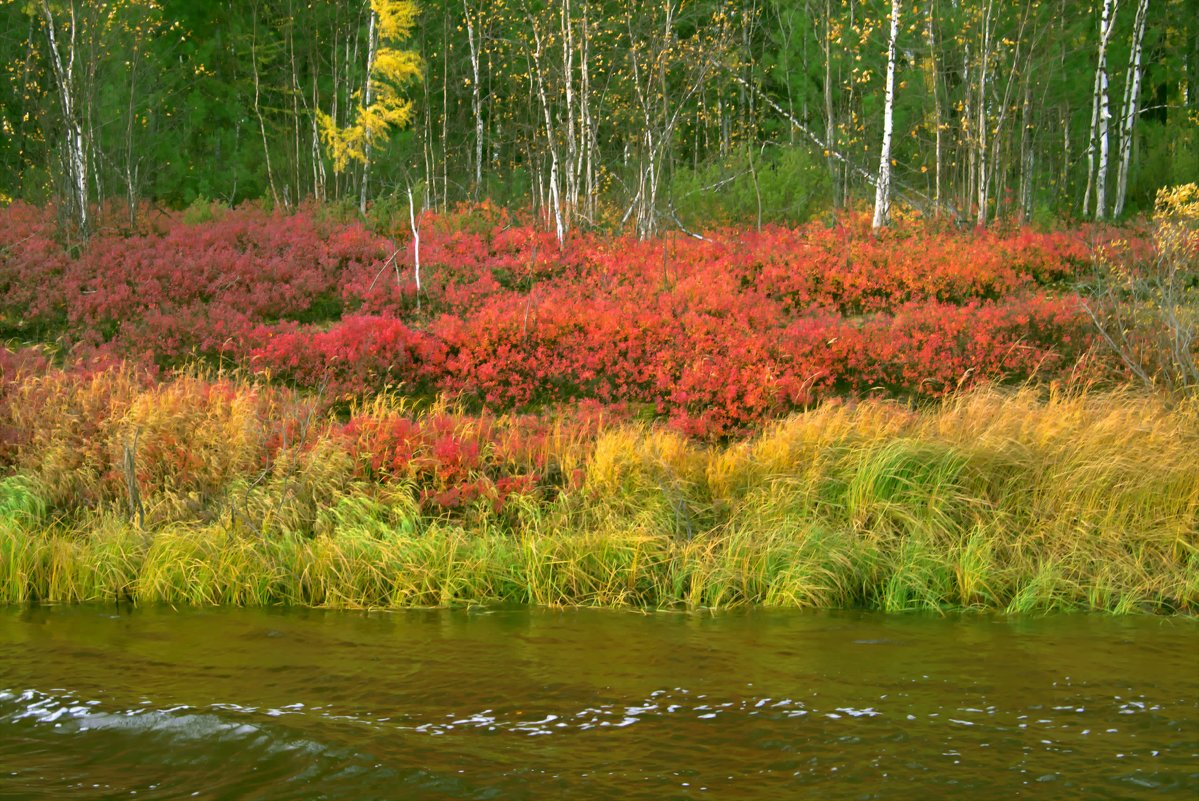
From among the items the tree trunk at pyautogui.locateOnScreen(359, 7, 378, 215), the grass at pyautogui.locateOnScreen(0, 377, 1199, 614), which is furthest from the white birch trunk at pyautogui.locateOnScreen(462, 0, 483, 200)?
the grass at pyautogui.locateOnScreen(0, 377, 1199, 614)

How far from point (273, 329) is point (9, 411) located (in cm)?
307

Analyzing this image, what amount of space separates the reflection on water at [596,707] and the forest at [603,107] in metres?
10.6

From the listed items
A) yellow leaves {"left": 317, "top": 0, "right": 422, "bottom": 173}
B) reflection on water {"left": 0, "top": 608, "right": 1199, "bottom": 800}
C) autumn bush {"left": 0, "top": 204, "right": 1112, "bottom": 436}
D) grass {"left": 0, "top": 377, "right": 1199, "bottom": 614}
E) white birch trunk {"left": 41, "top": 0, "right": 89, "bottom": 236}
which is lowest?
reflection on water {"left": 0, "top": 608, "right": 1199, "bottom": 800}

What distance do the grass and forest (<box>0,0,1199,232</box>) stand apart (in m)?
7.84

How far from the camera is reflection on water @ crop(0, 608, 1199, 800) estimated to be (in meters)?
4.79

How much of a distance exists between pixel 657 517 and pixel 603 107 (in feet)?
55.9

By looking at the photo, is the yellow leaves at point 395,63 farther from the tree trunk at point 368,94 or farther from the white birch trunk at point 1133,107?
the white birch trunk at point 1133,107

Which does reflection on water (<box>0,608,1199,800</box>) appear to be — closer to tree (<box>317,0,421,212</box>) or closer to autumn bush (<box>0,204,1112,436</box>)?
autumn bush (<box>0,204,1112,436</box>)

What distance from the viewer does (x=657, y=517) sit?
28.5 feet

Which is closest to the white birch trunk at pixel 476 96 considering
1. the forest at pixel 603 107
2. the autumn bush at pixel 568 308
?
the forest at pixel 603 107

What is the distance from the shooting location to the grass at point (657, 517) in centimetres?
799

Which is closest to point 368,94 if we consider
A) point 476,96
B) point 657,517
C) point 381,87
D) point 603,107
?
point 381,87

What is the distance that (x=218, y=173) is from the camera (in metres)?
25.7

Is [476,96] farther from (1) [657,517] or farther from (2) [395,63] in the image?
(1) [657,517]
